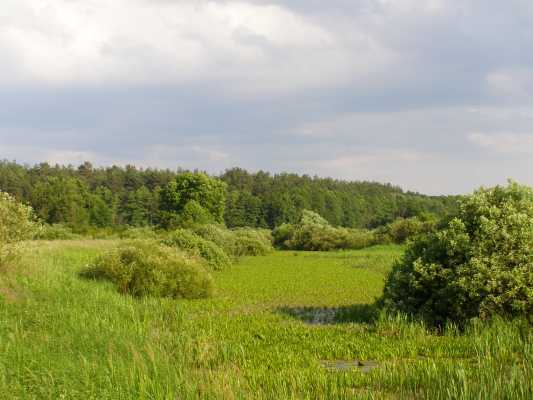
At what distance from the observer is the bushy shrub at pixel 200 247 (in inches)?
1152

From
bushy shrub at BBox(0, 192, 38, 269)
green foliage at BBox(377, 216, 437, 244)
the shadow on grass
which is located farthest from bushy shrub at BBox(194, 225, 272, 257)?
the shadow on grass

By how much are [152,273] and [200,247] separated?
1275 centimetres

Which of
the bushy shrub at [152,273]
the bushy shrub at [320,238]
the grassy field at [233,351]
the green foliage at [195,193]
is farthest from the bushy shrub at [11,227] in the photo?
the green foliage at [195,193]

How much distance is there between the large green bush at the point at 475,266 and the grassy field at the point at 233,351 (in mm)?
810

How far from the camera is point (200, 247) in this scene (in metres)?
30.2

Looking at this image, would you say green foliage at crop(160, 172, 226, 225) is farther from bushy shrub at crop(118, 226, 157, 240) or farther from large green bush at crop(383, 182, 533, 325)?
large green bush at crop(383, 182, 533, 325)

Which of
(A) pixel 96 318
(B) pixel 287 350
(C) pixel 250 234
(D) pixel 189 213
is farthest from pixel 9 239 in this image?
(D) pixel 189 213

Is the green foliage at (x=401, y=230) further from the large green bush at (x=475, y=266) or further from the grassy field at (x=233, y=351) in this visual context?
the large green bush at (x=475, y=266)

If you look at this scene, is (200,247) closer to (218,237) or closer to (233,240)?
(218,237)

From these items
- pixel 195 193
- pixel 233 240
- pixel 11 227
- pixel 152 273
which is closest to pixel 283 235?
pixel 195 193

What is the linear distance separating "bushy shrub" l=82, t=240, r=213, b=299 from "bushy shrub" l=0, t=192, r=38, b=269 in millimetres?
2712

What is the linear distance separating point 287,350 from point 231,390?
335 centimetres

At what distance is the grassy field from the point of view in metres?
6.90

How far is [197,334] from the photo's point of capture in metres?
11.1
